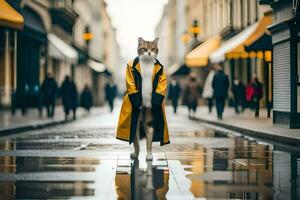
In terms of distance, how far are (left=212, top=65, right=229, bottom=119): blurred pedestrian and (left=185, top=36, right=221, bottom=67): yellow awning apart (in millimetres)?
15811

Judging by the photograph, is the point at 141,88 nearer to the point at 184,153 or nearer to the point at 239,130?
the point at 184,153

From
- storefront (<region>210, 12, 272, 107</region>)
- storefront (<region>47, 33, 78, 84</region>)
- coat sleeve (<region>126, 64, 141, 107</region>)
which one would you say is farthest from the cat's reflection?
storefront (<region>47, 33, 78, 84</region>)

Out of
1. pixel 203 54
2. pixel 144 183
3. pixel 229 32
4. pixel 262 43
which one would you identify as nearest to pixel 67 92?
pixel 262 43

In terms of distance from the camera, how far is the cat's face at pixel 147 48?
1087 centimetres

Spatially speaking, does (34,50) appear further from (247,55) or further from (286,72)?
(286,72)

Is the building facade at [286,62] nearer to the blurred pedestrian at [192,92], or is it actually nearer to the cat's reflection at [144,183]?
the cat's reflection at [144,183]

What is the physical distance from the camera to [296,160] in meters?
11.4

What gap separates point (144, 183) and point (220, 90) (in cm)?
1810

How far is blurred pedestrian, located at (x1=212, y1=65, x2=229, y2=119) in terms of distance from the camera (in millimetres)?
26328

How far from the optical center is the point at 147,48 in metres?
10.9

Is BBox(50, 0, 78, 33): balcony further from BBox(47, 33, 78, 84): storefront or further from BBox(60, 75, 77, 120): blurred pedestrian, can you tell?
BBox(60, 75, 77, 120): blurred pedestrian

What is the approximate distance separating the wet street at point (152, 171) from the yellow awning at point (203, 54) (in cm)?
2763

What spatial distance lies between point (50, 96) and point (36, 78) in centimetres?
1242

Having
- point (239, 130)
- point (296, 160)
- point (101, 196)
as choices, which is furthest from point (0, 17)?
point (101, 196)
